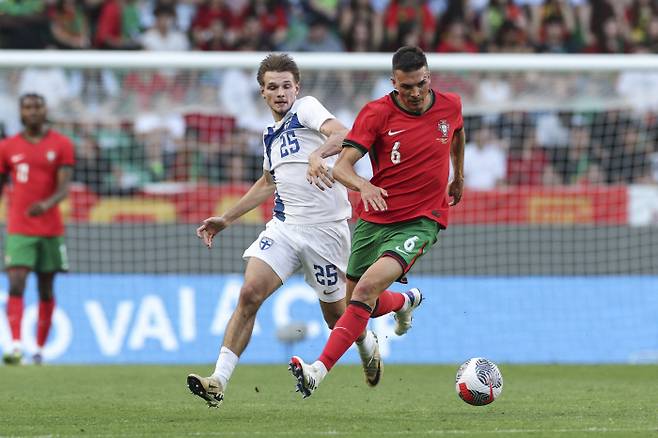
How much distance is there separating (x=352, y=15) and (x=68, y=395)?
11.6 m

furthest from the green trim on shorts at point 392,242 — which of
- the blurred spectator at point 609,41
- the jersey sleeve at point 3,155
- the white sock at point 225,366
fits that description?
the blurred spectator at point 609,41

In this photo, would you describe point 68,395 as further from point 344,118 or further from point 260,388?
point 344,118

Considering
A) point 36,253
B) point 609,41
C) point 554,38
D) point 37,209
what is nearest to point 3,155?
point 37,209

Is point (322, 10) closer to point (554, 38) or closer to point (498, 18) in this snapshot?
point (498, 18)

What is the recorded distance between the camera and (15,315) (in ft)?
44.3

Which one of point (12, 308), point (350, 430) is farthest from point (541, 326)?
point (350, 430)

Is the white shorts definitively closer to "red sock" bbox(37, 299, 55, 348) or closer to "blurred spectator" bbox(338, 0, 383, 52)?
"red sock" bbox(37, 299, 55, 348)

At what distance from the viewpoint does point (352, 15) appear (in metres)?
20.1

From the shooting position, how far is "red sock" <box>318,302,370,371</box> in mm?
7852

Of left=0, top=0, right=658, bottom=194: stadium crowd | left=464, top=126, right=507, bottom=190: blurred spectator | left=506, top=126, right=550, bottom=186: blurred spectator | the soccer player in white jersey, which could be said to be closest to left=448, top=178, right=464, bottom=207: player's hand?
the soccer player in white jersey

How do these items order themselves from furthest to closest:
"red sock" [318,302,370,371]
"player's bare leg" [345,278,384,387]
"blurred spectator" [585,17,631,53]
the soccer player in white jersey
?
1. "blurred spectator" [585,17,631,53]
2. "player's bare leg" [345,278,384,387]
3. the soccer player in white jersey
4. "red sock" [318,302,370,371]

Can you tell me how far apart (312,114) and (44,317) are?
6.30 metres

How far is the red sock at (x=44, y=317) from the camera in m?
13.8

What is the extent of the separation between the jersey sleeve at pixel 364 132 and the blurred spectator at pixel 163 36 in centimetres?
1134
